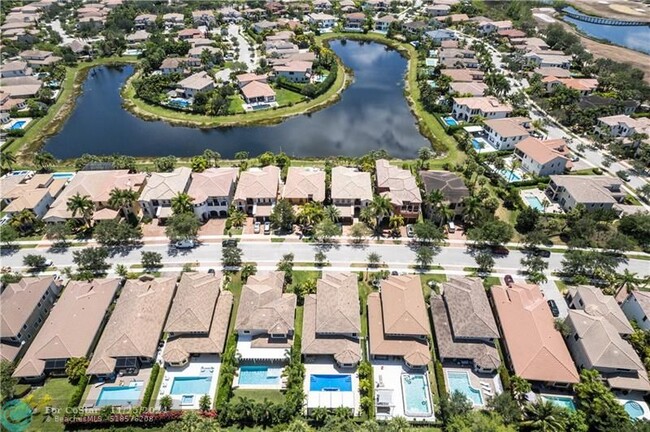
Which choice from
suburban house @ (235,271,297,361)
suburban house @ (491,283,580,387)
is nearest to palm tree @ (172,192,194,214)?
suburban house @ (235,271,297,361)

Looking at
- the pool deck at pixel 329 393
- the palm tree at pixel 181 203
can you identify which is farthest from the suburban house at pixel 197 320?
the palm tree at pixel 181 203

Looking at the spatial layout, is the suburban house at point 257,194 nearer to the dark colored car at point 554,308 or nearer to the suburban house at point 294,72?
the dark colored car at point 554,308

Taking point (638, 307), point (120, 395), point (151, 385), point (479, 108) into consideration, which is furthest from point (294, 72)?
point (638, 307)

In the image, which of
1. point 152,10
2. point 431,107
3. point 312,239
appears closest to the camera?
point 312,239

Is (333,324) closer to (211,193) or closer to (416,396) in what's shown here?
(416,396)

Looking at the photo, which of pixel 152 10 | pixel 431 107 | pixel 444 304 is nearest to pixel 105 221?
pixel 444 304

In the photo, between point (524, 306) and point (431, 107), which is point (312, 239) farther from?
point (431, 107)

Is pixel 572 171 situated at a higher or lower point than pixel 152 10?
lower
